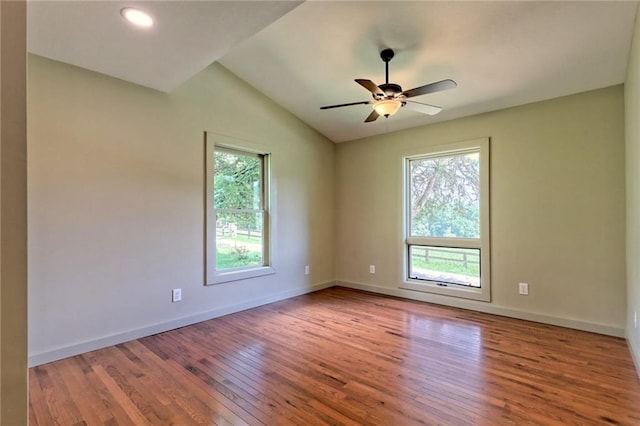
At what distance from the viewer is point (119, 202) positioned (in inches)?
118

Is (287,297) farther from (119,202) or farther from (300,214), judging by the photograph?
(119,202)

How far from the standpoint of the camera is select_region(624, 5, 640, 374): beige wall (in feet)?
7.61

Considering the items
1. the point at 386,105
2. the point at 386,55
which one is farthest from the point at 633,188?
the point at 386,55

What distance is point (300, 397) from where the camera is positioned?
2086 millimetres

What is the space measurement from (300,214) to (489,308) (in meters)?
2.74

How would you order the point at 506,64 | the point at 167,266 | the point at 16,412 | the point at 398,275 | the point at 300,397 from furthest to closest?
the point at 398,275 → the point at 167,266 → the point at 506,64 → the point at 300,397 → the point at 16,412

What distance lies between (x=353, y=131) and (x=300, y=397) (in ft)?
12.3

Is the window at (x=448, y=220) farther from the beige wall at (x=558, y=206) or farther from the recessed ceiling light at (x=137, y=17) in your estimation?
the recessed ceiling light at (x=137, y=17)

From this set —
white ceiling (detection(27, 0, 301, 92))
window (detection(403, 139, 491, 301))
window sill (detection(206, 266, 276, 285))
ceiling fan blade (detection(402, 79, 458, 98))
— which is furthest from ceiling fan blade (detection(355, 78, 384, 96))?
window sill (detection(206, 266, 276, 285))

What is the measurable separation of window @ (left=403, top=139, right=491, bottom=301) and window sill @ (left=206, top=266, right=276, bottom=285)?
1959 mm

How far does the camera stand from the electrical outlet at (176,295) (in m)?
3.38

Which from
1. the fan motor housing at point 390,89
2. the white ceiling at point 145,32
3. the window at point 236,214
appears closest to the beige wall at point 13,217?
the white ceiling at point 145,32

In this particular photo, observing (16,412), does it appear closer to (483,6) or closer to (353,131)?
(483,6)

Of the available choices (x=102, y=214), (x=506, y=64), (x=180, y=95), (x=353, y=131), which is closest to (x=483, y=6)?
(x=506, y=64)
